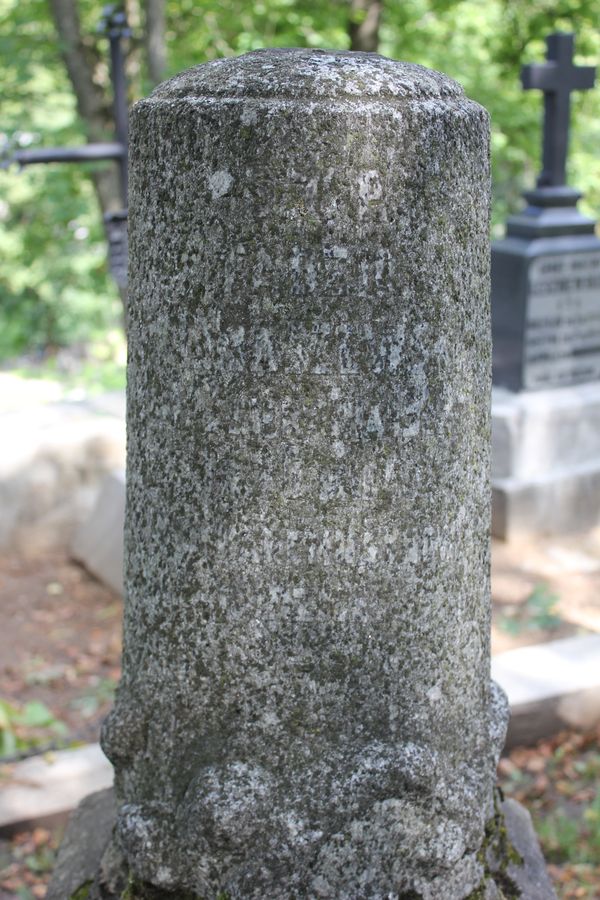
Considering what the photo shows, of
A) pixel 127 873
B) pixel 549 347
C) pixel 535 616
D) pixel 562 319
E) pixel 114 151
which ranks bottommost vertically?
pixel 535 616

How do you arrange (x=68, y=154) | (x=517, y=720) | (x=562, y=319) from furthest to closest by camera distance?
(x=562, y=319)
(x=68, y=154)
(x=517, y=720)

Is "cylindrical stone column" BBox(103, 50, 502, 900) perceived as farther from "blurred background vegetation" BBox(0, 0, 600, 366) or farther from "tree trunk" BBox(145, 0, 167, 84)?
"tree trunk" BBox(145, 0, 167, 84)

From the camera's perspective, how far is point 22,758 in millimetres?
3209

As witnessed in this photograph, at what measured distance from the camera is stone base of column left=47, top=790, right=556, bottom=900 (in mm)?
1857

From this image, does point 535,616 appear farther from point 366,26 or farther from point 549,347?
point 366,26

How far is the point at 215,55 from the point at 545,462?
21.8 ft

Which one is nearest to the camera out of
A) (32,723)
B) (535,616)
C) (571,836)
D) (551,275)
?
(571,836)

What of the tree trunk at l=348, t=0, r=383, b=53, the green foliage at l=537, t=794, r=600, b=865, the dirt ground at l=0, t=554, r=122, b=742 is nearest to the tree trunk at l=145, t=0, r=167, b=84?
the tree trunk at l=348, t=0, r=383, b=53

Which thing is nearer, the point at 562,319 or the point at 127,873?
the point at 127,873

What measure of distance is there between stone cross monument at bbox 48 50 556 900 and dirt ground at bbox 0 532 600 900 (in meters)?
1.29

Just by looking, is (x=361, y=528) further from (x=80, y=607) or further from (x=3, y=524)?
(x=3, y=524)

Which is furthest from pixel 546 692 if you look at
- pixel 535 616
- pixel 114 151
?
pixel 114 151

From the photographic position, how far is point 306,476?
61.9 inches

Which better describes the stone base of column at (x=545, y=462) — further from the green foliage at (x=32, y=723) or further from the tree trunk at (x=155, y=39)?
the tree trunk at (x=155, y=39)
